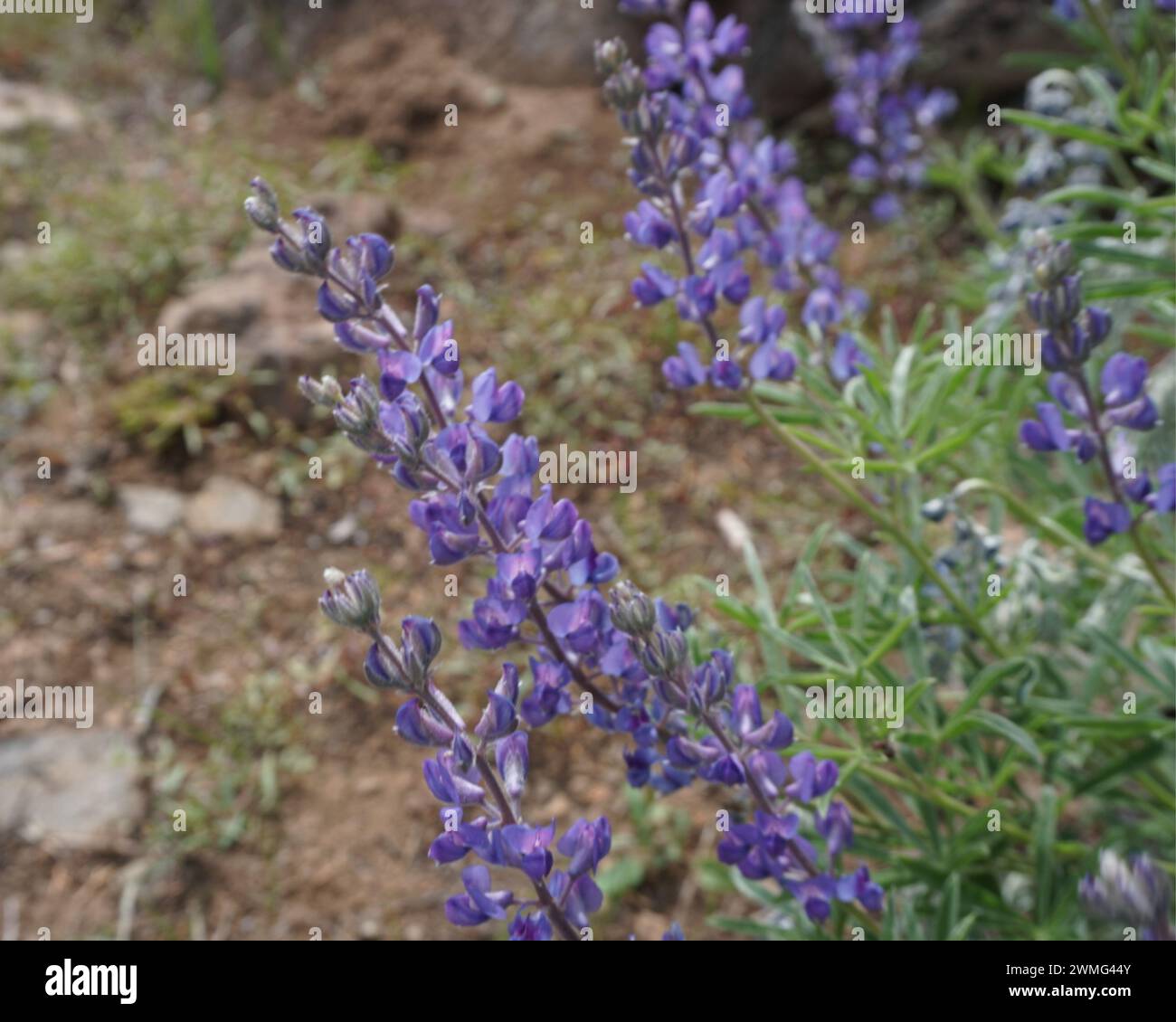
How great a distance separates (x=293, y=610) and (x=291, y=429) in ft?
2.52

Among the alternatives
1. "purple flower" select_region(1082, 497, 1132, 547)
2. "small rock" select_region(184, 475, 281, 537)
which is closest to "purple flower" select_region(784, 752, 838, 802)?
"purple flower" select_region(1082, 497, 1132, 547)

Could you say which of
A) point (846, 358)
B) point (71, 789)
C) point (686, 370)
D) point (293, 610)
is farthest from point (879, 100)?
point (71, 789)

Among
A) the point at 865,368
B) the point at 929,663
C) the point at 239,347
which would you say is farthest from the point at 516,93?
the point at 929,663

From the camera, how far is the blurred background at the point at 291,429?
3.08m

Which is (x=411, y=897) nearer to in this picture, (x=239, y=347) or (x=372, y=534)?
(x=372, y=534)

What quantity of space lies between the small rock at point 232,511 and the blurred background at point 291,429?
1cm

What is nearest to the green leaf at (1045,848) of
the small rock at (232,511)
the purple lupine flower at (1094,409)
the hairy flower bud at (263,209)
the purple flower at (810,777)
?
the purple lupine flower at (1094,409)

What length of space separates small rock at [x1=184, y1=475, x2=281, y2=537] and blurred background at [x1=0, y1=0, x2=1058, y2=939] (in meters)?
0.01

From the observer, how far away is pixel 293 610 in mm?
3715

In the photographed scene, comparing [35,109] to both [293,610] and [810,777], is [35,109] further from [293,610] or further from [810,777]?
[810,777]

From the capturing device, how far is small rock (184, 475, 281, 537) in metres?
3.94

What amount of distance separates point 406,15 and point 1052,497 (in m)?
4.18

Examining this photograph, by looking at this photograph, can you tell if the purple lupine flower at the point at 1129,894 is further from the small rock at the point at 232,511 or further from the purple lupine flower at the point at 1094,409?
the small rock at the point at 232,511

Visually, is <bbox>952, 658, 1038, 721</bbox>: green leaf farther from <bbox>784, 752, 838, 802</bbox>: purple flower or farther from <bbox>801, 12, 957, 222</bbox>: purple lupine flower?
<bbox>801, 12, 957, 222</bbox>: purple lupine flower
